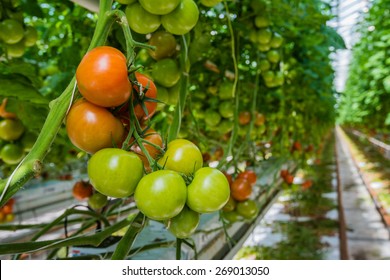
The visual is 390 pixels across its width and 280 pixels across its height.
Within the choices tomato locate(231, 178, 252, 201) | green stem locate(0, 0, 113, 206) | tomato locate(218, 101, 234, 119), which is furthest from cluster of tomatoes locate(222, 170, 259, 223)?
green stem locate(0, 0, 113, 206)

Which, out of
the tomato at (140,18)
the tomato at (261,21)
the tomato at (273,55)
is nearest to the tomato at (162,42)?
the tomato at (140,18)

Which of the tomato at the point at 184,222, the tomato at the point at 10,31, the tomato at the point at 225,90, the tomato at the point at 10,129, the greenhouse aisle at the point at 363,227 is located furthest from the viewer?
the greenhouse aisle at the point at 363,227

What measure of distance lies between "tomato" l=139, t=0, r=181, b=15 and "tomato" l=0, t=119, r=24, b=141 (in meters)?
0.77

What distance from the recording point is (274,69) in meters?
1.67

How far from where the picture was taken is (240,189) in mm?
1158

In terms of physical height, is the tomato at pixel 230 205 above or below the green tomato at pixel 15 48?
below

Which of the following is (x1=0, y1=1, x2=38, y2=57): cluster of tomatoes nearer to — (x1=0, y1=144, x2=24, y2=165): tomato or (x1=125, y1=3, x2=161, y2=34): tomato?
(x1=0, y1=144, x2=24, y2=165): tomato

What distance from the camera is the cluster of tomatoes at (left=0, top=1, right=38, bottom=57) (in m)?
0.94

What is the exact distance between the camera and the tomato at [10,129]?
3.55 ft

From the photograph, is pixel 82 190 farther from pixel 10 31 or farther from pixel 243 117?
pixel 243 117

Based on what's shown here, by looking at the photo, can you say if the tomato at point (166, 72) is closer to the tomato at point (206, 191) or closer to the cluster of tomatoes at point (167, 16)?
the cluster of tomatoes at point (167, 16)

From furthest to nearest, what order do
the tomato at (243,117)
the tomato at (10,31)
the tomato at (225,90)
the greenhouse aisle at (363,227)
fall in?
the greenhouse aisle at (363,227) → the tomato at (243,117) → the tomato at (225,90) → the tomato at (10,31)

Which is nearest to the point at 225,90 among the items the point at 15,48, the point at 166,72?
the point at 166,72
